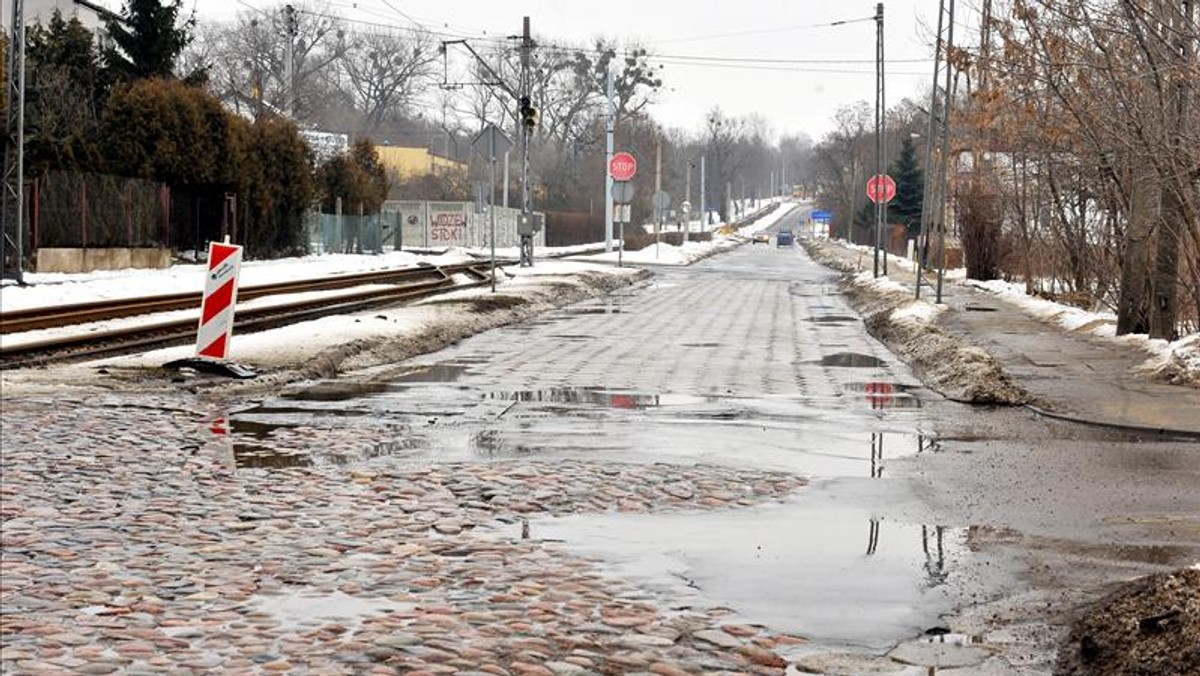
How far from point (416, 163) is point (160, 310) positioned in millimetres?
99468

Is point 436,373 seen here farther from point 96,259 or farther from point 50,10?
point 50,10

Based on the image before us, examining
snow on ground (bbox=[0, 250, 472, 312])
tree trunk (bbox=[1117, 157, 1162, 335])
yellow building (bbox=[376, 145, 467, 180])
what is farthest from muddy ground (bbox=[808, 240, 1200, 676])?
yellow building (bbox=[376, 145, 467, 180])

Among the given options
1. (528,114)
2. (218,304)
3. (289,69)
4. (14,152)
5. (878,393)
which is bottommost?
(878,393)

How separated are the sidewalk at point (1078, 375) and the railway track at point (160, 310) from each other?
10.2m

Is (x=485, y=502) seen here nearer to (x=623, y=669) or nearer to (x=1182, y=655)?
(x=623, y=669)

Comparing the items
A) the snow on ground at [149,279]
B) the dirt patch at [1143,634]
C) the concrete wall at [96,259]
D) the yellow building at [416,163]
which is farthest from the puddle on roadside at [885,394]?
the yellow building at [416,163]

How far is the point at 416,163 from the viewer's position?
406 feet

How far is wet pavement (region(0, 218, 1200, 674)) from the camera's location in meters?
5.62

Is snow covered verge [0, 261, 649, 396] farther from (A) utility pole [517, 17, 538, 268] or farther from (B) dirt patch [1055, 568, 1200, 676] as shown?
(B) dirt patch [1055, 568, 1200, 676]

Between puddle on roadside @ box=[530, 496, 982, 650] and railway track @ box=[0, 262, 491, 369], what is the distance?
31.8 ft

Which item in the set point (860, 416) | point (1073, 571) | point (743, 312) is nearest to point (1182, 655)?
point (1073, 571)

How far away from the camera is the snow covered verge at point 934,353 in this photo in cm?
1472

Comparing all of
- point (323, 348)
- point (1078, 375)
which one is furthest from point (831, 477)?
point (323, 348)

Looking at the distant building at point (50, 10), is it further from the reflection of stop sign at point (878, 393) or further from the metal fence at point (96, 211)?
the reflection of stop sign at point (878, 393)
